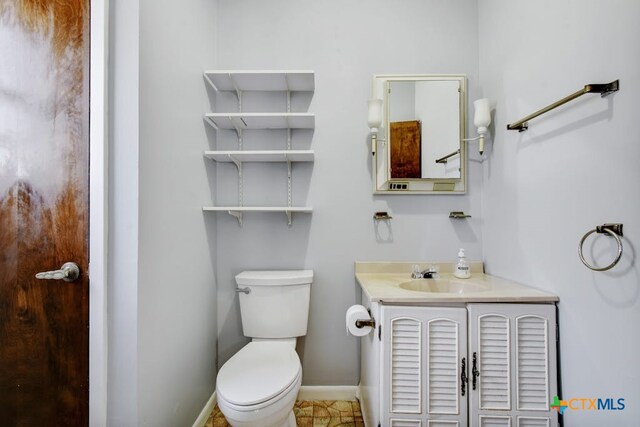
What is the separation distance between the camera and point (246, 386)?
3.92ft

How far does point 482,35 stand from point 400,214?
3.96ft

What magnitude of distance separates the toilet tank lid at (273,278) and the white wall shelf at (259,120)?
33 cm

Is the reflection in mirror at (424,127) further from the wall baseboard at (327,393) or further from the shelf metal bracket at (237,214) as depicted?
the wall baseboard at (327,393)

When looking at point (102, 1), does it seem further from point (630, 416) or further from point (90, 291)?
point (630, 416)

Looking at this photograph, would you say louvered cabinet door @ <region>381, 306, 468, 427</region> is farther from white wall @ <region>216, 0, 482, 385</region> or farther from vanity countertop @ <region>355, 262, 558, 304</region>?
white wall @ <region>216, 0, 482, 385</region>

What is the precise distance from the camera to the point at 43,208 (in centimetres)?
104

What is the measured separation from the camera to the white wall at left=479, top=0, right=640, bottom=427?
929mm

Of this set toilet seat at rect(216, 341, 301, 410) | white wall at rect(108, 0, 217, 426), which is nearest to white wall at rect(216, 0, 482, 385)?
white wall at rect(108, 0, 217, 426)

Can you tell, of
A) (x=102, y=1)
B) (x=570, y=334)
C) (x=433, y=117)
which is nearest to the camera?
(x=102, y=1)

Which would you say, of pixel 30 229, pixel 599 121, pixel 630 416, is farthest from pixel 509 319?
pixel 30 229

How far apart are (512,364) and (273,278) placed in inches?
46.5

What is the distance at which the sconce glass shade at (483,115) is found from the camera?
5.31 feet

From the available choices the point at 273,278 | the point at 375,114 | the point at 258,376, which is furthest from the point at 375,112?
the point at 258,376

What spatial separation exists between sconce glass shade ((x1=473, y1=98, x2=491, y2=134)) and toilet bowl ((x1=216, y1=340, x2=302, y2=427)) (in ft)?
5.16
